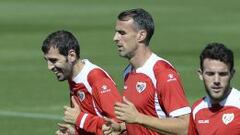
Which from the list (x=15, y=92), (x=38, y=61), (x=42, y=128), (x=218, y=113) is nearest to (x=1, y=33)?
(x=38, y=61)

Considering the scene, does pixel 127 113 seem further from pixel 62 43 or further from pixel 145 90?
pixel 62 43

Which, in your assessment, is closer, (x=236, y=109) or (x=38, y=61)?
(x=236, y=109)

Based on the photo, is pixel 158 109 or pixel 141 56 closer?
pixel 158 109

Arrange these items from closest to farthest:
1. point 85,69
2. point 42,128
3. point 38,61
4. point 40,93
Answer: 1. point 85,69
2. point 42,128
3. point 40,93
4. point 38,61

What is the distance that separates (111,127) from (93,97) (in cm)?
68

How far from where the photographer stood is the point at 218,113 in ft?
29.7

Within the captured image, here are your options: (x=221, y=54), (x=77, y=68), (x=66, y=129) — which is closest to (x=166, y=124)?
(x=221, y=54)

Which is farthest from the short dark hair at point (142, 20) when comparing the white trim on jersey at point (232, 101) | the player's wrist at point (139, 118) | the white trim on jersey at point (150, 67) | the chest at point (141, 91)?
the white trim on jersey at point (232, 101)

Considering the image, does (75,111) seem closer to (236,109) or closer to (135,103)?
→ (135,103)

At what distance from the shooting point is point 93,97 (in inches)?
412

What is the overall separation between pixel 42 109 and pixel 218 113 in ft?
27.0

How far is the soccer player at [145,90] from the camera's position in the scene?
9.30 m

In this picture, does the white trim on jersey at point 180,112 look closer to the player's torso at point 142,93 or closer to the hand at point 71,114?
the player's torso at point 142,93

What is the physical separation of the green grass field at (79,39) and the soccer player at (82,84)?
198 inches
